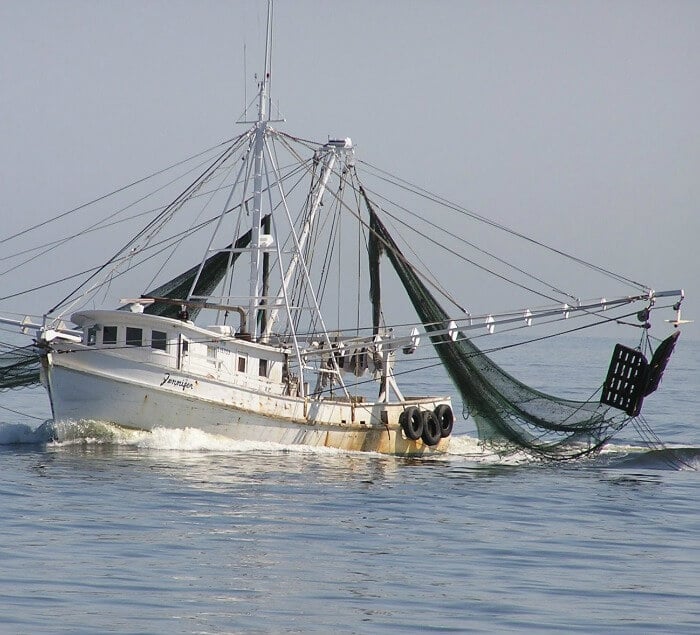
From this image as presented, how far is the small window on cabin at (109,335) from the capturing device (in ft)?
88.3

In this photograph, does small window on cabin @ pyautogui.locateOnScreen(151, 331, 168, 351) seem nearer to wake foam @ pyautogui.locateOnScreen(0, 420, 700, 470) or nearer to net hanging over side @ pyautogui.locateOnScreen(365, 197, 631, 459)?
wake foam @ pyautogui.locateOnScreen(0, 420, 700, 470)

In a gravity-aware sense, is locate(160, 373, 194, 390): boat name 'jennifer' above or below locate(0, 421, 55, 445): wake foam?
above

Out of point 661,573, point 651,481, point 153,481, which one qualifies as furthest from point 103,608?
point 651,481

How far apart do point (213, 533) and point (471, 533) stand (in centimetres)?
386

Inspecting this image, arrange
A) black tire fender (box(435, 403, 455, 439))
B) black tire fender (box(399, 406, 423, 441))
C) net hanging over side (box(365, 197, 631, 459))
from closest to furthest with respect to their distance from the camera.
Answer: net hanging over side (box(365, 197, 631, 459))
black tire fender (box(399, 406, 423, 441))
black tire fender (box(435, 403, 455, 439))

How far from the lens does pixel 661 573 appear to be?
639 inches

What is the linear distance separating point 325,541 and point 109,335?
11086 mm

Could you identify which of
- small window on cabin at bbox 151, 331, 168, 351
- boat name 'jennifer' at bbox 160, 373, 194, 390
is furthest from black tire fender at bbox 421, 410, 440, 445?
small window on cabin at bbox 151, 331, 168, 351

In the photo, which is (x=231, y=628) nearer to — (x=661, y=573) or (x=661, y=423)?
(x=661, y=573)

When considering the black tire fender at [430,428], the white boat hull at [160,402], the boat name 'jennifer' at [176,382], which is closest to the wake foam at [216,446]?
the white boat hull at [160,402]

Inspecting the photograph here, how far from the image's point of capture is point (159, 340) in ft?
88.3

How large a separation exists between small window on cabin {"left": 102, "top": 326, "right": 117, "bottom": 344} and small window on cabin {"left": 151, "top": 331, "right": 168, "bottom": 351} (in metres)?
0.79

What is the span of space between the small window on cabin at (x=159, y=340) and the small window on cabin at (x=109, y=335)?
0.79 metres

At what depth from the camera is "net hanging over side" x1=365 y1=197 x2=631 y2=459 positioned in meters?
29.0
